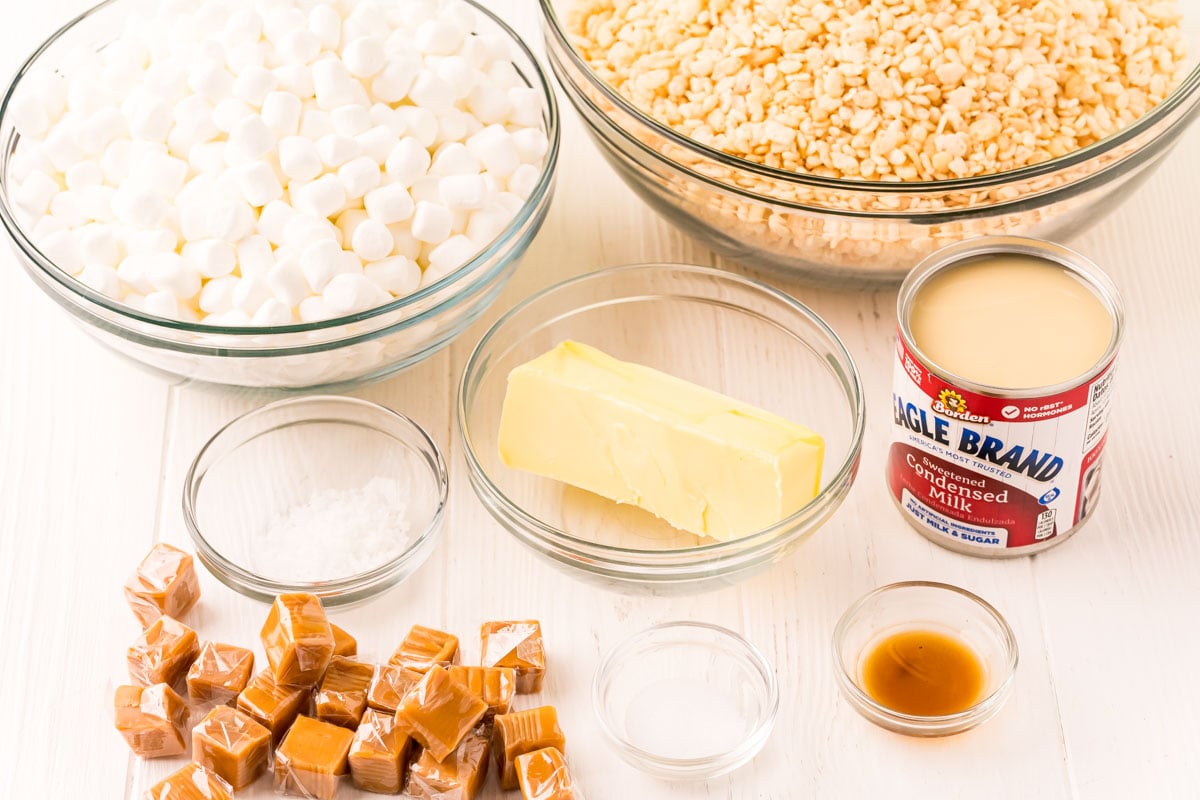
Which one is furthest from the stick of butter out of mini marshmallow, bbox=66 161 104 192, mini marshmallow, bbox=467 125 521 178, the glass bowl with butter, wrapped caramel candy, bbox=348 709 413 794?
mini marshmallow, bbox=66 161 104 192

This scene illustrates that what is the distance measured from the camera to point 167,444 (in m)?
1.55

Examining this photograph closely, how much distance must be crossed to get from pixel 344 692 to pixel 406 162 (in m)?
0.51

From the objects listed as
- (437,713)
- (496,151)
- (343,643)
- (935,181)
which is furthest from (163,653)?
(935,181)

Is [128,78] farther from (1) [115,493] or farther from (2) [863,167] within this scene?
(2) [863,167]

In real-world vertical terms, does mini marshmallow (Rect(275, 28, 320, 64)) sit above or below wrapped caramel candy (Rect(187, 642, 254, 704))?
above

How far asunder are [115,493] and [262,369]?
0.21 meters

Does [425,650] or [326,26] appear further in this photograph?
[326,26]

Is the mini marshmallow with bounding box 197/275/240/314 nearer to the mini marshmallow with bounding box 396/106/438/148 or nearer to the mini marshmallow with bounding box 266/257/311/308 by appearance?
the mini marshmallow with bounding box 266/257/311/308

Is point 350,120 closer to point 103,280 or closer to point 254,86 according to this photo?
point 254,86

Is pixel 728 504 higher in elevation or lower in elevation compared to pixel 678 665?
higher

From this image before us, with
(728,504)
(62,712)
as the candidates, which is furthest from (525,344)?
(62,712)

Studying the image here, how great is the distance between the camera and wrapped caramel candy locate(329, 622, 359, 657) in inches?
52.1

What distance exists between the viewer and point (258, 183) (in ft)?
4.68

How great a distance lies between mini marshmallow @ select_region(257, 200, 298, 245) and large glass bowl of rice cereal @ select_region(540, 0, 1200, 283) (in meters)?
0.33
